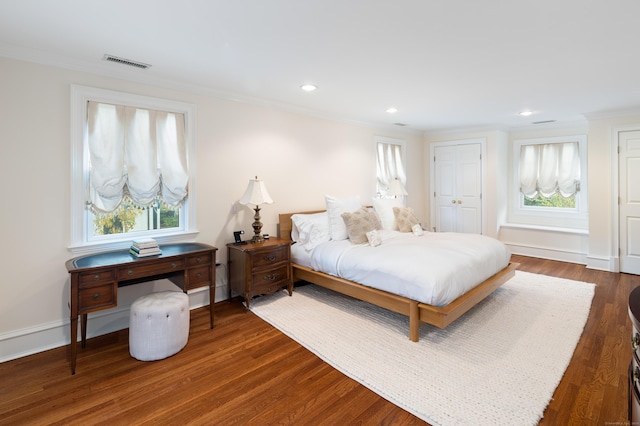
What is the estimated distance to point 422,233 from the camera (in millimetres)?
4289

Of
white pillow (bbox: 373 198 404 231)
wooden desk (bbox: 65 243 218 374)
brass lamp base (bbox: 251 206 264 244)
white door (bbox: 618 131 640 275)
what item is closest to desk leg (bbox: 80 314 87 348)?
wooden desk (bbox: 65 243 218 374)

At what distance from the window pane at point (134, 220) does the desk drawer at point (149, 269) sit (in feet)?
2.43

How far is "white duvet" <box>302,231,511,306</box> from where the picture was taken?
268 centimetres

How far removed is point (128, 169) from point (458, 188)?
5652 mm

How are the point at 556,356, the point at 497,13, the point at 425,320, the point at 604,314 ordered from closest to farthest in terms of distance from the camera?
the point at 497,13 → the point at 556,356 → the point at 425,320 → the point at 604,314

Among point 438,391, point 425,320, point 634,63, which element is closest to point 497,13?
point 634,63

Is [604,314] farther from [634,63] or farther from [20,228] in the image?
[20,228]

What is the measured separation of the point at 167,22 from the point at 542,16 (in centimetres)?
244

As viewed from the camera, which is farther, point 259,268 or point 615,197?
point 615,197

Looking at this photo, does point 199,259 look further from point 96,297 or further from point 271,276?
point 271,276

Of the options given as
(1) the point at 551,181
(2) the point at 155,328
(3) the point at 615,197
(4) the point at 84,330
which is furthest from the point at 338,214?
(1) the point at 551,181

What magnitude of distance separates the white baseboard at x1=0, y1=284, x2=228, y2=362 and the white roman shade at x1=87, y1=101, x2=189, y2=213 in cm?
100

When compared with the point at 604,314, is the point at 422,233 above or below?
above

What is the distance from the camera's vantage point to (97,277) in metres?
2.36
